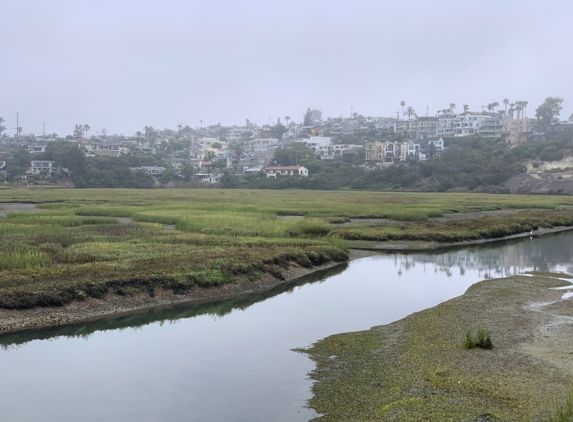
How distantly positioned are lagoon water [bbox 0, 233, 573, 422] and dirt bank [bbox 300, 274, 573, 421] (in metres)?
0.60

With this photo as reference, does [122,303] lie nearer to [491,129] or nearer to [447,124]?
[491,129]

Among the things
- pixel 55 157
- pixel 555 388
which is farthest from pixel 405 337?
pixel 55 157

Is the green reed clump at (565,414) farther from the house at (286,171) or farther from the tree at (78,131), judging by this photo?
the tree at (78,131)

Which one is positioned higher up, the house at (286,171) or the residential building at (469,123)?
the residential building at (469,123)

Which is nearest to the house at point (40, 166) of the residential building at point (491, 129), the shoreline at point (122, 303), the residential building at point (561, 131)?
the residential building at point (491, 129)

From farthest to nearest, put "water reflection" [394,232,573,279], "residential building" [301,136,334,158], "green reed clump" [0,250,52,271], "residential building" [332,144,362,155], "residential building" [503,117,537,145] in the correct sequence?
"residential building" [301,136,334,158]
"residential building" [332,144,362,155]
"residential building" [503,117,537,145]
"water reflection" [394,232,573,279]
"green reed clump" [0,250,52,271]

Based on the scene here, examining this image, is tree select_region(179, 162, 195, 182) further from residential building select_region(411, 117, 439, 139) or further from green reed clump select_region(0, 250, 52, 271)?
green reed clump select_region(0, 250, 52, 271)

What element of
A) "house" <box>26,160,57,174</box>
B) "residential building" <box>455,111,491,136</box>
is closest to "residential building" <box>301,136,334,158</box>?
"residential building" <box>455,111,491,136</box>

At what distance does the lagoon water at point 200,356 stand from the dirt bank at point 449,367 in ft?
1.96

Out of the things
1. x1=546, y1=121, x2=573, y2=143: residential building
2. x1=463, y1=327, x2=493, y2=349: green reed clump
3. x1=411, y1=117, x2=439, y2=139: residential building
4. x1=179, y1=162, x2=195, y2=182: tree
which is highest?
x1=411, y1=117, x2=439, y2=139: residential building

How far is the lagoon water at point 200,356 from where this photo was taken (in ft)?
31.4

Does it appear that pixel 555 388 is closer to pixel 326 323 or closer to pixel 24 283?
pixel 326 323

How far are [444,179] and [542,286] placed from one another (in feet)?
244

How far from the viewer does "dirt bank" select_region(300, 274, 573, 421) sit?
899cm
